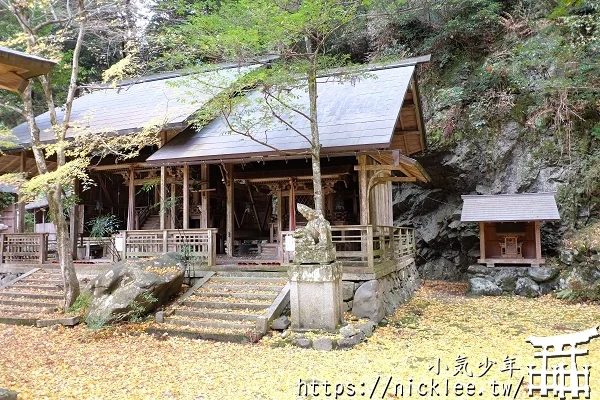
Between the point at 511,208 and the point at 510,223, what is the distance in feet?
3.09

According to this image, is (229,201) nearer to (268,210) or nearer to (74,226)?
(268,210)

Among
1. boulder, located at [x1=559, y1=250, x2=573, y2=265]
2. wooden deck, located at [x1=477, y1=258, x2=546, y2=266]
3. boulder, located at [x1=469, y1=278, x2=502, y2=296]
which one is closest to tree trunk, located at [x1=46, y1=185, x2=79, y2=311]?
boulder, located at [x1=469, y1=278, x2=502, y2=296]

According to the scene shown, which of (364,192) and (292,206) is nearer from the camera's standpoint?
(364,192)

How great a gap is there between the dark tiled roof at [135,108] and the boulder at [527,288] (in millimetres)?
11195

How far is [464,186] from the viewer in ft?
60.3

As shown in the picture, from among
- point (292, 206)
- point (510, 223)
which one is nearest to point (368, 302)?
point (292, 206)

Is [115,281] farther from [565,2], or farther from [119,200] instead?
[565,2]

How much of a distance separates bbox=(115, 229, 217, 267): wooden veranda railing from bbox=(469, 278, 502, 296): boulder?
29.4 ft

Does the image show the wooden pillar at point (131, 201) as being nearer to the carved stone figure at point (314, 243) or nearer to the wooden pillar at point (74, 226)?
the wooden pillar at point (74, 226)

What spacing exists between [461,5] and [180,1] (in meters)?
13.6

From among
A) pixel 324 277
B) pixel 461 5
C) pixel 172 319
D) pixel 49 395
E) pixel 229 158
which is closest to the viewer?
pixel 49 395

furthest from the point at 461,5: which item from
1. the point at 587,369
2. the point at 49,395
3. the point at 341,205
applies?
the point at 49,395

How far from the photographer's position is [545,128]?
53.4 ft

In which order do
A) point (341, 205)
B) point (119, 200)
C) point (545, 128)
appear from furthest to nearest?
point (119, 200) → point (545, 128) → point (341, 205)
